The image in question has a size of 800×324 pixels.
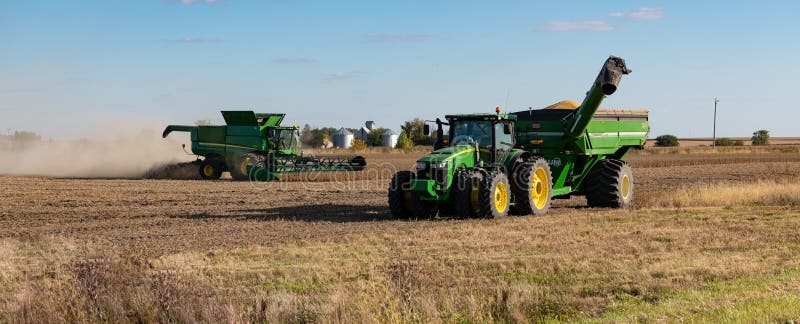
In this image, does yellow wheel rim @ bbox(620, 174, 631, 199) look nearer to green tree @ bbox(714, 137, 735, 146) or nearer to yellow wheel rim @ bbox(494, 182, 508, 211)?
yellow wheel rim @ bbox(494, 182, 508, 211)

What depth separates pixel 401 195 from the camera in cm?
1650

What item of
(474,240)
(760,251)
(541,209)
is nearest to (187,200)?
(541,209)

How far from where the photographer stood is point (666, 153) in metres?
64.8

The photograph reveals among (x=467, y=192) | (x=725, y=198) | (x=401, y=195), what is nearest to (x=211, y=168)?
(x=401, y=195)

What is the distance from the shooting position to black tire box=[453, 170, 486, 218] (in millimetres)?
15984

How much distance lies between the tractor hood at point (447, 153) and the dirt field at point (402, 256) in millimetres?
1210

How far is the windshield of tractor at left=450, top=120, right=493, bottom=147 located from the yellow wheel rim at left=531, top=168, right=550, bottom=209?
1419 millimetres

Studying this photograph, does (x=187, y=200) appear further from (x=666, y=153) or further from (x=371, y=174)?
(x=666, y=153)

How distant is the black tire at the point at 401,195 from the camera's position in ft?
53.8

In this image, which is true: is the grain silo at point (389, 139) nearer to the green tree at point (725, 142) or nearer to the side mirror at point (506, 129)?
the green tree at point (725, 142)

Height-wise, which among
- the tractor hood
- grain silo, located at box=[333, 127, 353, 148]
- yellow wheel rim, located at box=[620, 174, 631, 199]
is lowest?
yellow wheel rim, located at box=[620, 174, 631, 199]

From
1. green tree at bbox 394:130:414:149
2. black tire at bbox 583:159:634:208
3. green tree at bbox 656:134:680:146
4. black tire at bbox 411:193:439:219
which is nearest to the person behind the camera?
black tire at bbox 411:193:439:219

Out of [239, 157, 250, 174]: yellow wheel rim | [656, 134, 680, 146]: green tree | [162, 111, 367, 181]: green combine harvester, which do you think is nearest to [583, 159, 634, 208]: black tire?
[162, 111, 367, 181]: green combine harvester

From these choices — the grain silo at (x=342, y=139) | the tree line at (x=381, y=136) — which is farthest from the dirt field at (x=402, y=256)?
the grain silo at (x=342, y=139)
